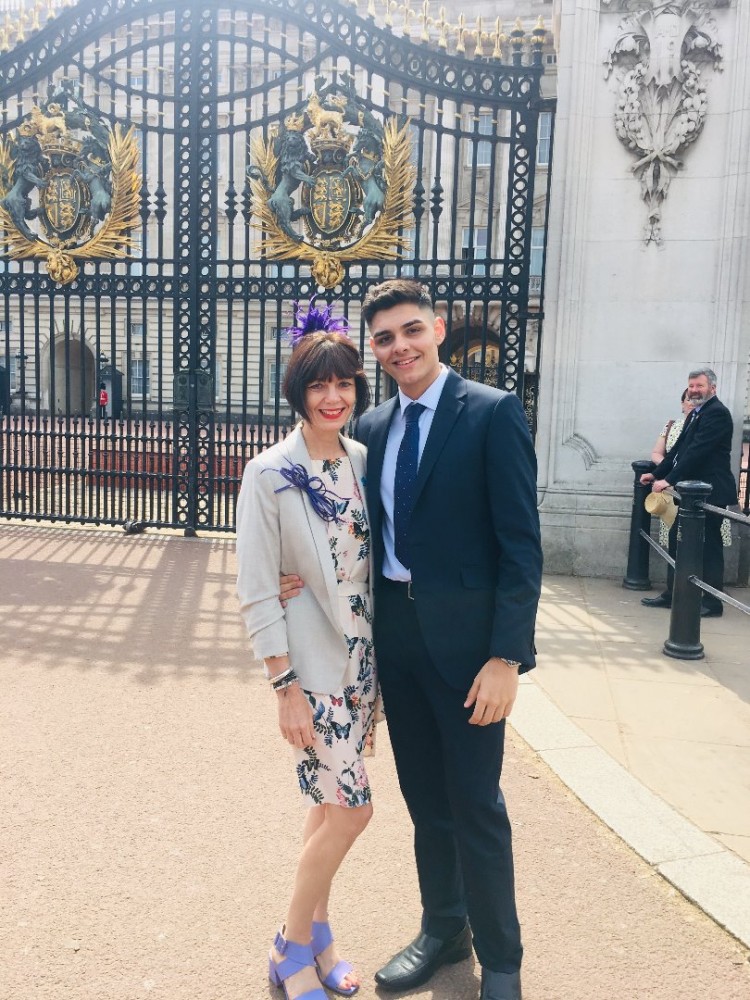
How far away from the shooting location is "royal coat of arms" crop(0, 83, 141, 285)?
8.77m

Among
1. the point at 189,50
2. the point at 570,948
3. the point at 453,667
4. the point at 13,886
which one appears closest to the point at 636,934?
the point at 570,948

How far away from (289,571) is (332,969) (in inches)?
47.0

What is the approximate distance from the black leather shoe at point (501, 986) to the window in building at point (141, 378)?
6.63m

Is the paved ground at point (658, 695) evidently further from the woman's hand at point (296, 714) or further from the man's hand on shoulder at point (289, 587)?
the man's hand on shoulder at point (289, 587)

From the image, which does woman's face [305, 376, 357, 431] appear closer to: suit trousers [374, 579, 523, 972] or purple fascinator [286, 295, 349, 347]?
purple fascinator [286, 295, 349, 347]

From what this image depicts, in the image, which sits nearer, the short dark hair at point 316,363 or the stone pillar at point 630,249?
the short dark hair at point 316,363

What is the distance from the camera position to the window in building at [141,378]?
30.1 feet

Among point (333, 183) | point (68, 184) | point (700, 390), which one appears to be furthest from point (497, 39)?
point (68, 184)

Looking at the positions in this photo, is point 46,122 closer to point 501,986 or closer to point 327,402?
point 327,402

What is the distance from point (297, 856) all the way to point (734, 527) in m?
5.59

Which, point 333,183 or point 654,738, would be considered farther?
point 333,183

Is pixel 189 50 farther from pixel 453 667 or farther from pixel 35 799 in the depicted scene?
pixel 453 667

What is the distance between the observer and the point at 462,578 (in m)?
2.43

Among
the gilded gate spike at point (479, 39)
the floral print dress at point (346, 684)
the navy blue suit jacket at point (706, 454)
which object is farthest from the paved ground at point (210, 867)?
the gilded gate spike at point (479, 39)
